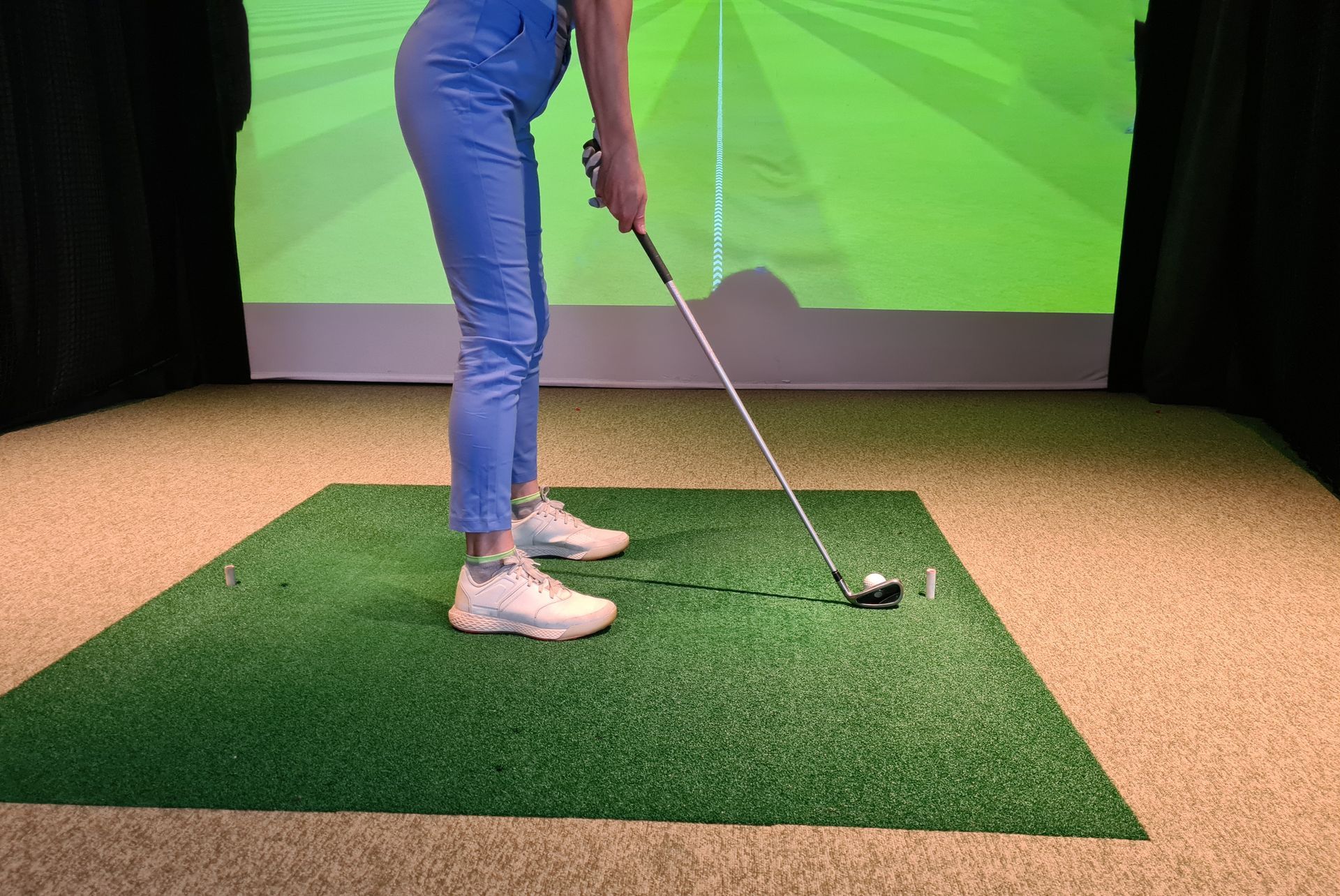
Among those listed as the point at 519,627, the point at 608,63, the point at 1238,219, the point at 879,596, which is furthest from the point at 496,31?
the point at 1238,219

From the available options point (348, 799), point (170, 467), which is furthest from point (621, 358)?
point (348, 799)

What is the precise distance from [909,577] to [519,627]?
79 centimetres

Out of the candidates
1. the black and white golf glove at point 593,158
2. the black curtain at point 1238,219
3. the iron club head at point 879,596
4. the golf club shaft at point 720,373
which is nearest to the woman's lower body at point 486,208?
the black and white golf glove at point 593,158

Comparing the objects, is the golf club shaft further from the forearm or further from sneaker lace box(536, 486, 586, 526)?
sneaker lace box(536, 486, 586, 526)

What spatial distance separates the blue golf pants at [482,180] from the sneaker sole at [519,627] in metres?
0.17

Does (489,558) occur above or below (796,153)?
below

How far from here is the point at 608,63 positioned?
143cm

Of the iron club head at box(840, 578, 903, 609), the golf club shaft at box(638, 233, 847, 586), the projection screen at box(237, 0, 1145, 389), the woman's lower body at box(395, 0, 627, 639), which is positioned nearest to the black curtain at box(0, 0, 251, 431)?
the projection screen at box(237, 0, 1145, 389)

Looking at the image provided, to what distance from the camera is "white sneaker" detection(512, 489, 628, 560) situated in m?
1.96

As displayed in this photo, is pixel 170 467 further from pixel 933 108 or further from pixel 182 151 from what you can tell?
pixel 933 108

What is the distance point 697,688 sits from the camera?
145 centimetres

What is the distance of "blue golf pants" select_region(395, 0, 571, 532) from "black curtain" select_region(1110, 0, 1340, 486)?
2363mm

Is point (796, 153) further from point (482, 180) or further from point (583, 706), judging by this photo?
point (583, 706)

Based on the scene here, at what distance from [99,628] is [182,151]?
2772 mm
